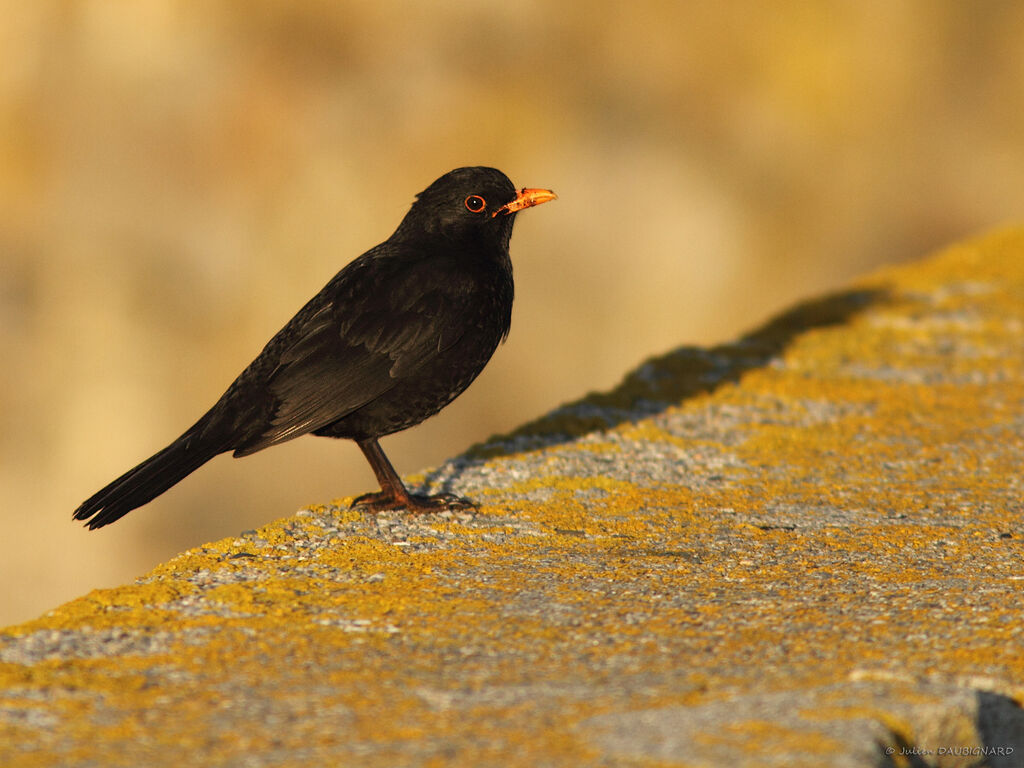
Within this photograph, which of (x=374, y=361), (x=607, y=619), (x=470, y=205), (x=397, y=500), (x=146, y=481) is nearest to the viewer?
(x=607, y=619)

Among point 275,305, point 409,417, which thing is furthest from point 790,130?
point 409,417

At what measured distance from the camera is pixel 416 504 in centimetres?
413

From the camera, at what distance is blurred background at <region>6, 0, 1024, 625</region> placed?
12.4m

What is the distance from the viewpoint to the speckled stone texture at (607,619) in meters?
2.29

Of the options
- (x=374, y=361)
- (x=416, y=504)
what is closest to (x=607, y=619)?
(x=416, y=504)

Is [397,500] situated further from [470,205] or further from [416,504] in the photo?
[470,205]

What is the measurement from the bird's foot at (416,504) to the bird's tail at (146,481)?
58 cm

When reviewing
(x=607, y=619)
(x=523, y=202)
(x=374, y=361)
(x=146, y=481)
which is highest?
(x=523, y=202)

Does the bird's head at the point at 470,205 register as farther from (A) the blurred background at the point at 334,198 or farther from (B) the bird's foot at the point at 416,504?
(A) the blurred background at the point at 334,198

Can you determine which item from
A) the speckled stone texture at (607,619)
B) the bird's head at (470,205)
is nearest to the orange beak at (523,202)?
the bird's head at (470,205)

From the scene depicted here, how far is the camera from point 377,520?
13.2 feet

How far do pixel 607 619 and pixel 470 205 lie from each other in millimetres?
2398

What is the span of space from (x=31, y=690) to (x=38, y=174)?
38.5ft

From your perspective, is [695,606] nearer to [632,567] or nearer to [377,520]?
[632,567]
